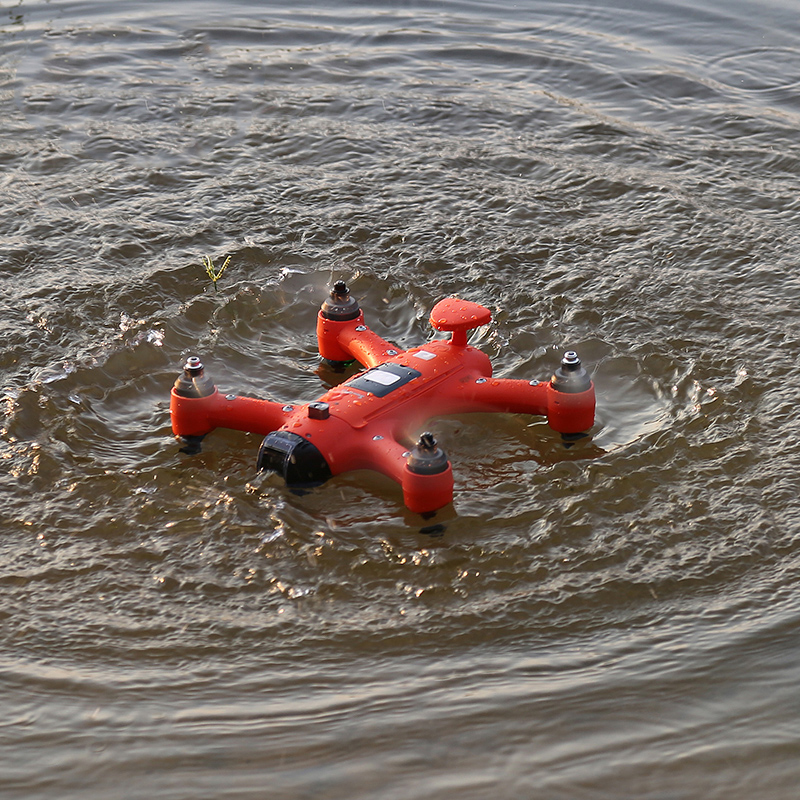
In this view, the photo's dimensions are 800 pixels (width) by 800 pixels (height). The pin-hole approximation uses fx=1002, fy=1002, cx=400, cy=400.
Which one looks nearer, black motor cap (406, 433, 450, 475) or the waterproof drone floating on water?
black motor cap (406, 433, 450, 475)

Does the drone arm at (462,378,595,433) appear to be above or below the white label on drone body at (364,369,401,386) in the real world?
below

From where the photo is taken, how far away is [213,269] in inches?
240

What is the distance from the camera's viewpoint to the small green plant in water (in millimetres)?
5961

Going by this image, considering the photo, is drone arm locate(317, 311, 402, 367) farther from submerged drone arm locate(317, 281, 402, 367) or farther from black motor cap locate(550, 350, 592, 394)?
black motor cap locate(550, 350, 592, 394)

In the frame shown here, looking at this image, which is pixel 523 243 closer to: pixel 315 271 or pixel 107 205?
pixel 315 271

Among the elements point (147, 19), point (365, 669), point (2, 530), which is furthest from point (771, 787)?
point (147, 19)

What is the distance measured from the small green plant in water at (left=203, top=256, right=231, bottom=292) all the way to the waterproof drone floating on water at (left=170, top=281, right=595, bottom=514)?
1367 mm

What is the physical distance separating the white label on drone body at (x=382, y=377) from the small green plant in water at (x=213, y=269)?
5.72 feet

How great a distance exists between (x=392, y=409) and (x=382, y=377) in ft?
0.69

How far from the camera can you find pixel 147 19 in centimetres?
991

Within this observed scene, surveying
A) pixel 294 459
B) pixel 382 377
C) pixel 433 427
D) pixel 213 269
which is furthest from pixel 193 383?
pixel 213 269

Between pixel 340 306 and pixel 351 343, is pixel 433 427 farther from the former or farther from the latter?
pixel 340 306

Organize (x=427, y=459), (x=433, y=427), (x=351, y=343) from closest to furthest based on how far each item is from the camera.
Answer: (x=427, y=459) → (x=433, y=427) → (x=351, y=343)

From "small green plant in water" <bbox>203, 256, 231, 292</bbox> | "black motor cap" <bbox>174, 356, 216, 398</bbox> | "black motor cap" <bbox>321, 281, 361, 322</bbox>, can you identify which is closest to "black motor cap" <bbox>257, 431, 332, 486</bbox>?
"black motor cap" <bbox>174, 356, 216, 398</bbox>
